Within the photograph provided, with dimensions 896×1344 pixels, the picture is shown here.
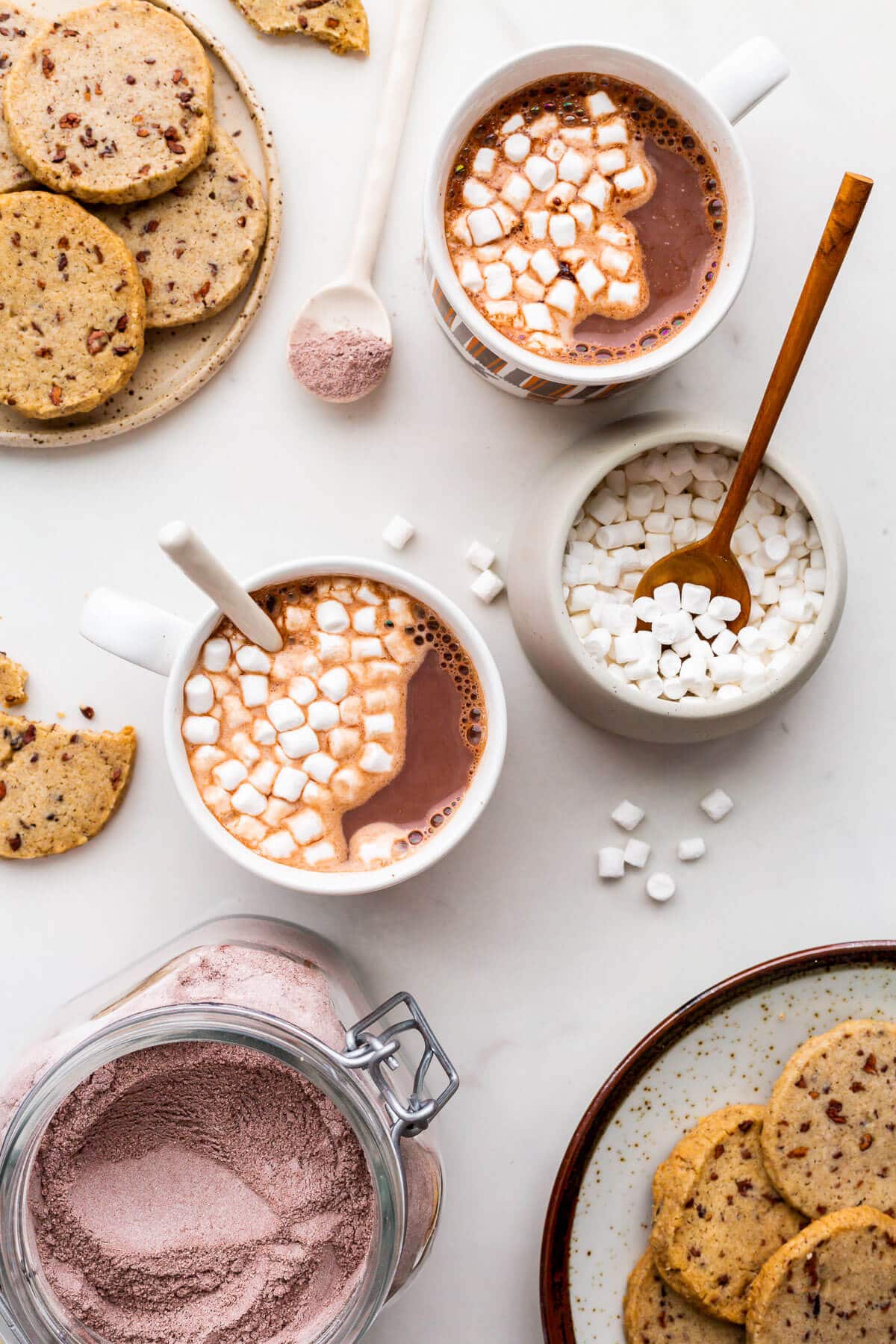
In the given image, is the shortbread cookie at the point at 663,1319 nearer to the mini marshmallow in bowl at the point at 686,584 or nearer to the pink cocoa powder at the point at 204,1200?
the pink cocoa powder at the point at 204,1200

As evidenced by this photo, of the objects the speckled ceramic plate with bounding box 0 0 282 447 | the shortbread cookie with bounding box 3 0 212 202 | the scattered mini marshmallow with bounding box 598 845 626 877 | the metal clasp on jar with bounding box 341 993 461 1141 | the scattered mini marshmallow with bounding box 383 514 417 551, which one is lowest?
the scattered mini marshmallow with bounding box 598 845 626 877

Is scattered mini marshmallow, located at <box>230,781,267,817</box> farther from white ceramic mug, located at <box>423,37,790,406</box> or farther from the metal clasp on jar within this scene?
white ceramic mug, located at <box>423,37,790,406</box>

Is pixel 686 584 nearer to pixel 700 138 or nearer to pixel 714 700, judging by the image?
pixel 714 700

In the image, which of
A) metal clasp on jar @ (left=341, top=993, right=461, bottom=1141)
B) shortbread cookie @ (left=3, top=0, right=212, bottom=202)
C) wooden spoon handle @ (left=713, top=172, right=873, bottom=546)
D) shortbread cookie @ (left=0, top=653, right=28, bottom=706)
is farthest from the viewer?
shortbread cookie @ (left=0, top=653, right=28, bottom=706)

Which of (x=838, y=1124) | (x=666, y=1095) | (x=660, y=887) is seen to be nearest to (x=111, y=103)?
(x=660, y=887)

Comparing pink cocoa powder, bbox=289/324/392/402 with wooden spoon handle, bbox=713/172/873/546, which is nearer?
wooden spoon handle, bbox=713/172/873/546

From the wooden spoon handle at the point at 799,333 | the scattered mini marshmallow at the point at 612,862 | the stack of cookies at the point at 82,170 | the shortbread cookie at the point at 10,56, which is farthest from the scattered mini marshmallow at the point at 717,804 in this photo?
the shortbread cookie at the point at 10,56

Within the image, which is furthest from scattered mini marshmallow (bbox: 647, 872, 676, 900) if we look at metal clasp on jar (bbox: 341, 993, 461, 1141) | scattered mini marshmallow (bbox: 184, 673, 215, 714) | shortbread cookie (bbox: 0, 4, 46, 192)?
shortbread cookie (bbox: 0, 4, 46, 192)
